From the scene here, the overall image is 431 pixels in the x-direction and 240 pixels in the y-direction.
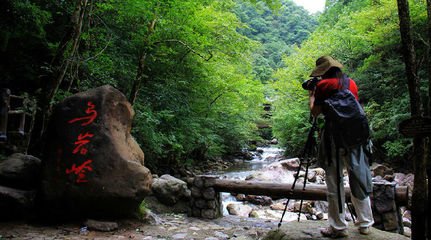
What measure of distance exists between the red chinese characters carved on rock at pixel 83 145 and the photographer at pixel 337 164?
3.45 meters

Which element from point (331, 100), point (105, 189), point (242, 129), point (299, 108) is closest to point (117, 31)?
point (105, 189)

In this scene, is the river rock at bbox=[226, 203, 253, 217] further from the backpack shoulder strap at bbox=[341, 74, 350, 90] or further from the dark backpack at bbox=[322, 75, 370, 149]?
the backpack shoulder strap at bbox=[341, 74, 350, 90]

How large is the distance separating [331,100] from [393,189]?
323 centimetres

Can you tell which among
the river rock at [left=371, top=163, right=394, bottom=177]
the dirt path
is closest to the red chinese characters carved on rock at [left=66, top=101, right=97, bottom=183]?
the dirt path

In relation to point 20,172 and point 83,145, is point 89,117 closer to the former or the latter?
point 83,145

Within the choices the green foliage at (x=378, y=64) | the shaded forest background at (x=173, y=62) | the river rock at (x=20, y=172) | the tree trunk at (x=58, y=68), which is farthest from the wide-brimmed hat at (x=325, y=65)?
the green foliage at (x=378, y=64)

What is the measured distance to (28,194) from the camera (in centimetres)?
489

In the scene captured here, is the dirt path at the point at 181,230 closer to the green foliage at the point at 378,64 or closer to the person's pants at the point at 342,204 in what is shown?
the person's pants at the point at 342,204

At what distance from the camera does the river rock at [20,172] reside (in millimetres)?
4988

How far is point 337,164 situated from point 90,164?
11.8ft

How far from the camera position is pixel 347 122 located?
10.3ft

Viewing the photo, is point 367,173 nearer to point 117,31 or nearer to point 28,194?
point 28,194

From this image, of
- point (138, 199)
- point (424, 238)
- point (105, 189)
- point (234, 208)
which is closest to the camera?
point (424, 238)

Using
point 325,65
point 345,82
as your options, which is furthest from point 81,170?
point 345,82
